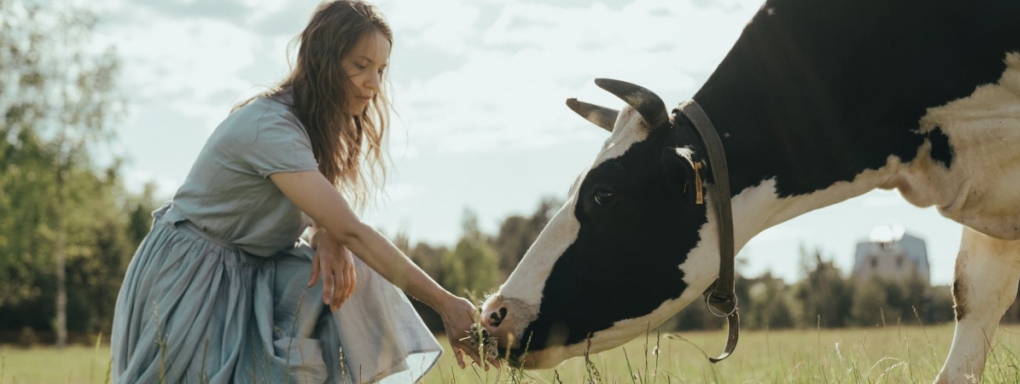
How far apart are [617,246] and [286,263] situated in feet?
5.17

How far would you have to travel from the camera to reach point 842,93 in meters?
4.10

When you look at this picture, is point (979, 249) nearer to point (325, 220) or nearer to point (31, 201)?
point (325, 220)

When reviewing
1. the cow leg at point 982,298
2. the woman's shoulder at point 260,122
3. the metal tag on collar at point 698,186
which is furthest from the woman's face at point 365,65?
the cow leg at point 982,298

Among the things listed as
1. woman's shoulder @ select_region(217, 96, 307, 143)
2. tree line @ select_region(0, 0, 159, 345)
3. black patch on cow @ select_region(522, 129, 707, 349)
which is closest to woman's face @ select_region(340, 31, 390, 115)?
woman's shoulder @ select_region(217, 96, 307, 143)

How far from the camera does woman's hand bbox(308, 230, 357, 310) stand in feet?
13.3

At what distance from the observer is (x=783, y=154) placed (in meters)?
3.96

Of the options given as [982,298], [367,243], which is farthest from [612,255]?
[982,298]

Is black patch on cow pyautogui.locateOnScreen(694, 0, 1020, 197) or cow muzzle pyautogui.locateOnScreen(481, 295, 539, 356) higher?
black patch on cow pyautogui.locateOnScreen(694, 0, 1020, 197)

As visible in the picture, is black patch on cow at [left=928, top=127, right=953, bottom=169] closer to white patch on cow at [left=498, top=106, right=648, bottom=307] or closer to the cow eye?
white patch on cow at [left=498, top=106, right=648, bottom=307]

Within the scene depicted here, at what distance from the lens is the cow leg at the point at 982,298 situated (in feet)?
15.0

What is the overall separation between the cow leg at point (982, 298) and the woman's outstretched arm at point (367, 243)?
91.4 inches

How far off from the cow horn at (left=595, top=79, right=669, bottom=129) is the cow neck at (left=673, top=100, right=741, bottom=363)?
0.17 m

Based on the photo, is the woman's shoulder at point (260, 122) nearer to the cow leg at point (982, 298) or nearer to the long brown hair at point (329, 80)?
the long brown hair at point (329, 80)

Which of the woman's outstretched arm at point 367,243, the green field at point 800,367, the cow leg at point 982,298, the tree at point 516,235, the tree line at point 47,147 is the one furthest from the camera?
the tree at point 516,235
